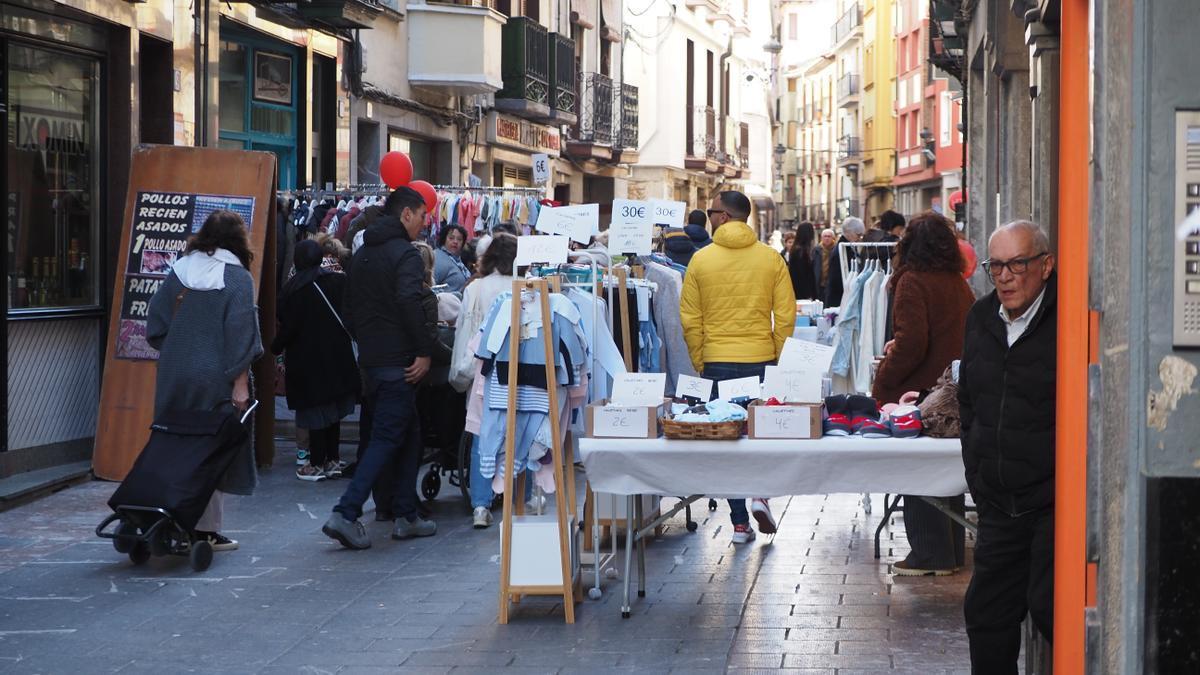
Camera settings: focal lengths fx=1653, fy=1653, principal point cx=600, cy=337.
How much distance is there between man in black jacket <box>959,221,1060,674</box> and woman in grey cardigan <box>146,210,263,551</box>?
455 centimetres

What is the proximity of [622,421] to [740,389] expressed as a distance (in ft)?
1.94

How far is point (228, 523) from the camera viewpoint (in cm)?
1009

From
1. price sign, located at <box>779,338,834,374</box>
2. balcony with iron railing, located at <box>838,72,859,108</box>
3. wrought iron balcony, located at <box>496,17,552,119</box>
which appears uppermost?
balcony with iron railing, located at <box>838,72,859,108</box>

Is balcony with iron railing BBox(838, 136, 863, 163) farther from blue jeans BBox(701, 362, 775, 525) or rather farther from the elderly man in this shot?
blue jeans BBox(701, 362, 775, 525)

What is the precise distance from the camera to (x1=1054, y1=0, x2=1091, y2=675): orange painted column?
4605mm

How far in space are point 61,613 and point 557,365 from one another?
101 inches

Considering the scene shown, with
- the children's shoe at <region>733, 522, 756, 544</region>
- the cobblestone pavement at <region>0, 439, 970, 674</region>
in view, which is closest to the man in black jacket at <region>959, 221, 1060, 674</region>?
the cobblestone pavement at <region>0, 439, 970, 674</region>

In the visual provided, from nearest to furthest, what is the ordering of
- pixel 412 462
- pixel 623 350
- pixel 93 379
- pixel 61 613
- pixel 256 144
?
pixel 61 613 < pixel 623 350 < pixel 412 462 < pixel 93 379 < pixel 256 144

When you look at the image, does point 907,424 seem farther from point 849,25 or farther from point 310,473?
point 849,25

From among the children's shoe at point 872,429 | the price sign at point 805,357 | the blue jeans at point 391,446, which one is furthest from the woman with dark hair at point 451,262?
the children's shoe at point 872,429

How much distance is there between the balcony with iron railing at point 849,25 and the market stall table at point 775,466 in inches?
2506

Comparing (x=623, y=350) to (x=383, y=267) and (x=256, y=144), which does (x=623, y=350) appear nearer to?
(x=383, y=267)

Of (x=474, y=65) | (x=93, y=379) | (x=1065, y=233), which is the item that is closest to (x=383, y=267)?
(x=93, y=379)

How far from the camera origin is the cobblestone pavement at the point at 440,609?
22.2 ft
